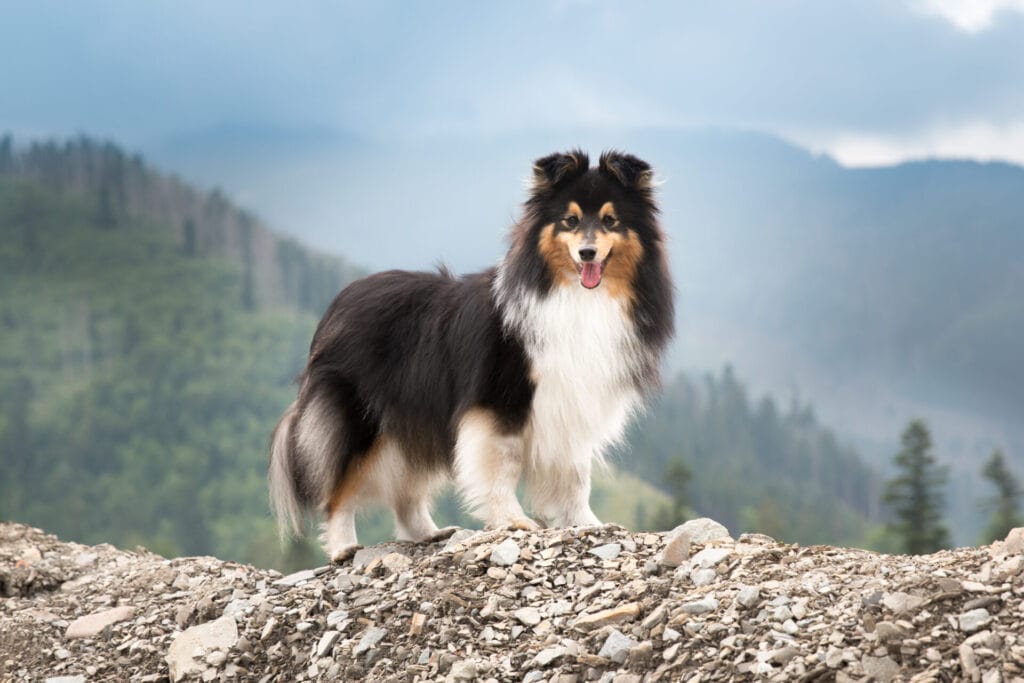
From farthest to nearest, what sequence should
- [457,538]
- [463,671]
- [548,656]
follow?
[457,538], [463,671], [548,656]

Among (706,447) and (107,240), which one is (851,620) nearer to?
(706,447)

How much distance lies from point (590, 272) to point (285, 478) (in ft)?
9.65

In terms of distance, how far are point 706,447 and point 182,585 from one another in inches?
4344

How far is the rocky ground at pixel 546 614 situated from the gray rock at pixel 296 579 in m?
0.01

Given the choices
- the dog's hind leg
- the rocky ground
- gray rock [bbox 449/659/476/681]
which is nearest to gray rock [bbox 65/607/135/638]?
the rocky ground

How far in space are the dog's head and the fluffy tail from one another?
239 centimetres

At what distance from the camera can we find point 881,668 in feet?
17.6

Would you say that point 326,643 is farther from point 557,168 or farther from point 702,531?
point 557,168

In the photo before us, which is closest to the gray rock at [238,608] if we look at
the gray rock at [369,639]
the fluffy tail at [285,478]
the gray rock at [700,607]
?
the gray rock at [369,639]

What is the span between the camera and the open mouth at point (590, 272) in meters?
7.89

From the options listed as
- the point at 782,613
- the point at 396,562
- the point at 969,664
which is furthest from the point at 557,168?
the point at 969,664

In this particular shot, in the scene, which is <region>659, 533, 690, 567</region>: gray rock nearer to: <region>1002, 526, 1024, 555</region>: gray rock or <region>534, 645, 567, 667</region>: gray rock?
<region>534, 645, 567, 667</region>: gray rock

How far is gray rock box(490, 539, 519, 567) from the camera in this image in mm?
7285

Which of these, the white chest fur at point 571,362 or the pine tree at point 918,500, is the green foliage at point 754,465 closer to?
the pine tree at point 918,500
